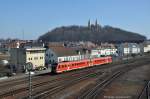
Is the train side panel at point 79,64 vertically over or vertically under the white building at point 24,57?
under

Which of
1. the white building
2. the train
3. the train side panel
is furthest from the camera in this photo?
the white building

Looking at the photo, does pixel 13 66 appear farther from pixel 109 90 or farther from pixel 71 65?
pixel 109 90

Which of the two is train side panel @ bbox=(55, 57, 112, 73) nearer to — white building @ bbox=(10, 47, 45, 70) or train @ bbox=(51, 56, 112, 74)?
train @ bbox=(51, 56, 112, 74)

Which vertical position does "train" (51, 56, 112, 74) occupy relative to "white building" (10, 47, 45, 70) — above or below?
below

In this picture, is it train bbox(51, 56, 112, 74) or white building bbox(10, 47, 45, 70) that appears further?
white building bbox(10, 47, 45, 70)

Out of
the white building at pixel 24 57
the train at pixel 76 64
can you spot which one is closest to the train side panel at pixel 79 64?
the train at pixel 76 64

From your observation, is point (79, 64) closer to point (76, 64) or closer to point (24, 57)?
point (76, 64)

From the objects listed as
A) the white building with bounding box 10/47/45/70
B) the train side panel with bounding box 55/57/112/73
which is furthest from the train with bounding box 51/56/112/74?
the white building with bounding box 10/47/45/70

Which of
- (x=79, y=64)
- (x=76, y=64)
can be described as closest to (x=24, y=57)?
(x=76, y=64)

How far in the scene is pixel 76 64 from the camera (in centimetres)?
7281

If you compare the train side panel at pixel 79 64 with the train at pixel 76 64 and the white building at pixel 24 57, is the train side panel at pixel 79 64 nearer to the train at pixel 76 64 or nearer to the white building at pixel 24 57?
the train at pixel 76 64

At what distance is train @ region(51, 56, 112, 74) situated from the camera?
6400 centimetres

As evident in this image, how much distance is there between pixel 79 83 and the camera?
52375 millimetres

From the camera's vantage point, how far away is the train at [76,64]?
64000 mm
